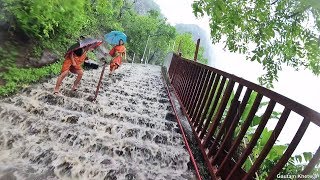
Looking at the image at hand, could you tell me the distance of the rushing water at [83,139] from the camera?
4.82m

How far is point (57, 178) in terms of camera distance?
14.7 feet

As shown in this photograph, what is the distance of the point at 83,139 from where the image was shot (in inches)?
→ 229

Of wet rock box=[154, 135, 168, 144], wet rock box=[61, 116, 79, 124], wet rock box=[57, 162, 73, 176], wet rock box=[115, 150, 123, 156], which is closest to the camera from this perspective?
wet rock box=[57, 162, 73, 176]

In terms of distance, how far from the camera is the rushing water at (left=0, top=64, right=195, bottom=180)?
482 centimetres

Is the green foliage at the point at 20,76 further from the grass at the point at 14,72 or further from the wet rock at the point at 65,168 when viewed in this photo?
the wet rock at the point at 65,168

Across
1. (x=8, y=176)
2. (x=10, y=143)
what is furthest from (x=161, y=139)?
(x=8, y=176)

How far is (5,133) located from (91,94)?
3.53 meters

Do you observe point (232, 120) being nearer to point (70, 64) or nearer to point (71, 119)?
point (71, 119)

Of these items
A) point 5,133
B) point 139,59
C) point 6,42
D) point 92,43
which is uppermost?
point 92,43

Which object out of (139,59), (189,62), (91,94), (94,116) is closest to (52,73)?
(91,94)

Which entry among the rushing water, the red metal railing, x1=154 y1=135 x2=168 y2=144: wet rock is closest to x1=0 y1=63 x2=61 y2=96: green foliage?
the rushing water

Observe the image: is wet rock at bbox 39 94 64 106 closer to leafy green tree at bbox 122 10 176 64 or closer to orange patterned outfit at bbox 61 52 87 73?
orange patterned outfit at bbox 61 52 87 73

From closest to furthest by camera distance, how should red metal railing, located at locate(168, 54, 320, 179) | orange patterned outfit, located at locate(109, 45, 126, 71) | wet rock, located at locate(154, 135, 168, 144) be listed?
1. red metal railing, located at locate(168, 54, 320, 179)
2. wet rock, located at locate(154, 135, 168, 144)
3. orange patterned outfit, located at locate(109, 45, 126, 71)

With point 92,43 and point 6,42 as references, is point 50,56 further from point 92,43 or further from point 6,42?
point 92,43
